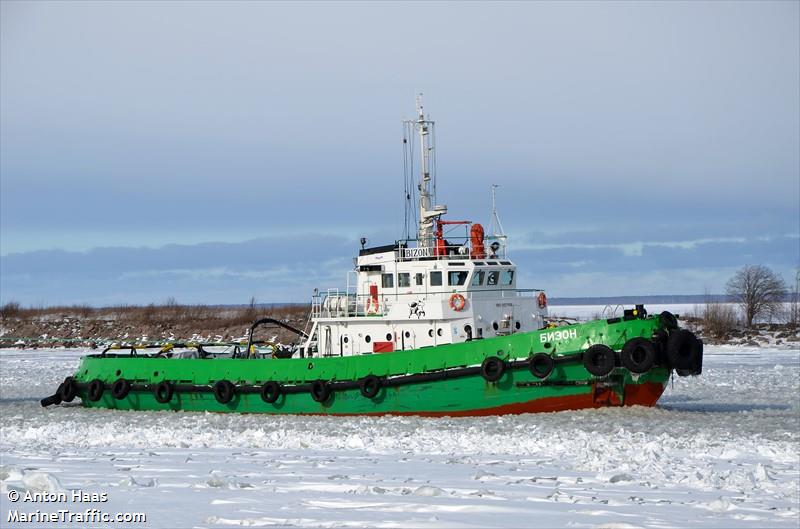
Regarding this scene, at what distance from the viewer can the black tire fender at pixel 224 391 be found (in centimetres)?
1964

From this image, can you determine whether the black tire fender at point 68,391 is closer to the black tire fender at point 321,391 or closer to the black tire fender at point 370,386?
the black tire fender at point 321,391

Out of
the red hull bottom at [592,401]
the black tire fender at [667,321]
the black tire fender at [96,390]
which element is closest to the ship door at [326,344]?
the red hull bottom at [592,401]

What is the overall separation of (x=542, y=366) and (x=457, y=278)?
2.84 meters

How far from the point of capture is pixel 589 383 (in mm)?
16859

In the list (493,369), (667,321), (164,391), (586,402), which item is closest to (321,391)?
(493,369)

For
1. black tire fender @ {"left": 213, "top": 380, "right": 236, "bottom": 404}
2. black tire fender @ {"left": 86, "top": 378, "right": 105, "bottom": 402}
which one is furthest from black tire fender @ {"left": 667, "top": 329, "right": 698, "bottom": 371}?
black tire fender @ {"left": 86, "top": 378, "right": 105, "bottom": 402}

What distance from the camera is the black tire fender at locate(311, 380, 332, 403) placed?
1859 centimetres

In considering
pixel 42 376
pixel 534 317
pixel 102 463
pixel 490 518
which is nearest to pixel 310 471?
pixel 102 463

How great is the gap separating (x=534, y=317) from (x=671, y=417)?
11.9 feet

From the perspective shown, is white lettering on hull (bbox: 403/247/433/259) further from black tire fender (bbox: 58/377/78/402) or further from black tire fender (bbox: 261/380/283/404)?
black tire fender (bbox: 58/377/78/402)

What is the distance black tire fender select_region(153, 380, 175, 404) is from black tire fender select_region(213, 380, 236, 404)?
1244mm

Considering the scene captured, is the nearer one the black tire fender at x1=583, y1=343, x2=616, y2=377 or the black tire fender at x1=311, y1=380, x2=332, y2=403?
the black tire fender at x1=583, y1=343, x2=616, y2=377

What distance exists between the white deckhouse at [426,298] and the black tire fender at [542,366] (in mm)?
2004

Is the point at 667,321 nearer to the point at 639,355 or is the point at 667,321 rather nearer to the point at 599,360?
the point at 639,355
